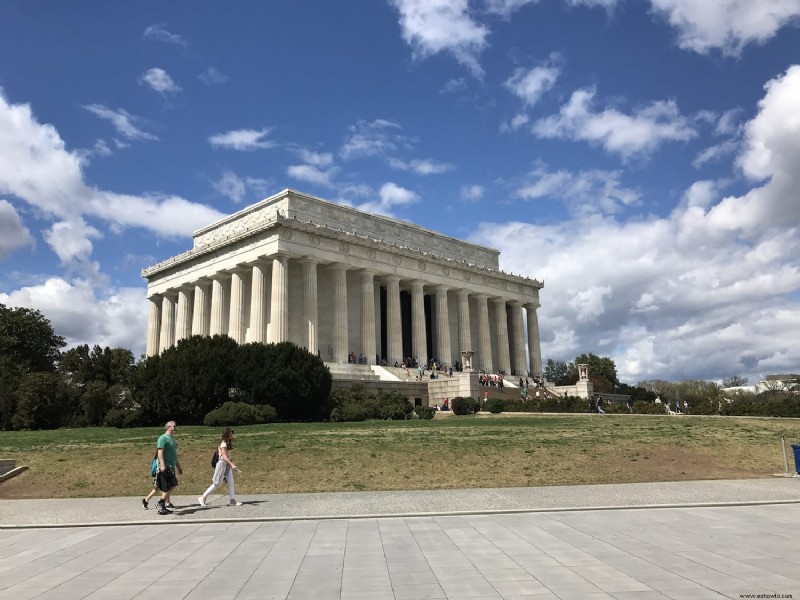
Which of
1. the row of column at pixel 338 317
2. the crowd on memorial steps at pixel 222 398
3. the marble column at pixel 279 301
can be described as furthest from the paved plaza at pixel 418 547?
the row of column at pixel 338 317

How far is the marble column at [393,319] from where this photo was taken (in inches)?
2527

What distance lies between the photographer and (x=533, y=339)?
81375 millimetres

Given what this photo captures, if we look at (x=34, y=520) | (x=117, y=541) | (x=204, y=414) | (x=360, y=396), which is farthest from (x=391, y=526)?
→ (x=360, y=396)

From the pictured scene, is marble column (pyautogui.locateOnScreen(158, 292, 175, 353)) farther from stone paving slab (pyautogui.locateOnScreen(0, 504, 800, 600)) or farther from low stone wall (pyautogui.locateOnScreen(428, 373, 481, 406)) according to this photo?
stone paving slab (pyautogui.locateOnScreen(0, 504, 800, 600))

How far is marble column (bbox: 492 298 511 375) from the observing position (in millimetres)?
76875

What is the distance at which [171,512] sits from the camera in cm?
1431

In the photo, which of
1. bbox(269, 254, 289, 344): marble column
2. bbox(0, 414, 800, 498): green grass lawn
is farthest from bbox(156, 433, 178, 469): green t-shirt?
bbox(269, 254, 289, 344): marble column

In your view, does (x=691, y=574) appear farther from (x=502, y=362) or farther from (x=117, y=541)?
(x=502, y=362)

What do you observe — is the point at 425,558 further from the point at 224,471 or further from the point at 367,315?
the point at 367,315

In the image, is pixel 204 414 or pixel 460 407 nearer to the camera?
pixel 204 414

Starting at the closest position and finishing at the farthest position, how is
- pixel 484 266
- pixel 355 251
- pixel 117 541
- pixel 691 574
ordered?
1. pixel 691 574
2. pixel 117 541
3. pixel 355 251
4. pixel 484 266

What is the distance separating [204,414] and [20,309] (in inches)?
1990

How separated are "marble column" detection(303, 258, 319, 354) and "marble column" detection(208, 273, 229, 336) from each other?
9593mm

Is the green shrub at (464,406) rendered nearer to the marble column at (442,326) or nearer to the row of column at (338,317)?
the row of column at (338,317)
